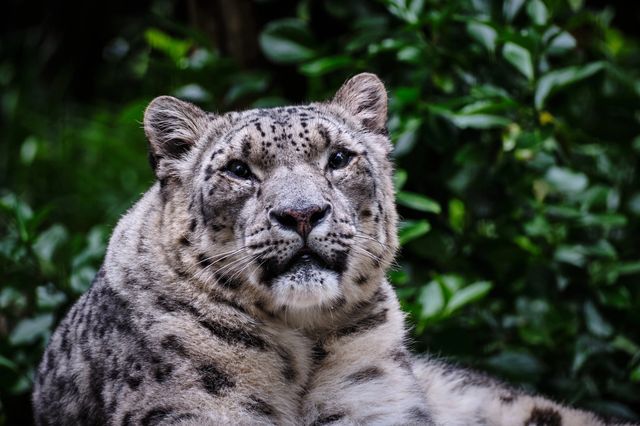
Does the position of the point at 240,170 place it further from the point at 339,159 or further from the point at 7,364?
the point at 7,364

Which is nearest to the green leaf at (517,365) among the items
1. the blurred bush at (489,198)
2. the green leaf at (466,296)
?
the blurred bush at (489,198)

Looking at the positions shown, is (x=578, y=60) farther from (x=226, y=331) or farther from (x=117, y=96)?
(x=117, y=96)

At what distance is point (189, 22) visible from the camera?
795 cm

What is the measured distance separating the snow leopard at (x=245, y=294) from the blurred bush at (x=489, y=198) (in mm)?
1232

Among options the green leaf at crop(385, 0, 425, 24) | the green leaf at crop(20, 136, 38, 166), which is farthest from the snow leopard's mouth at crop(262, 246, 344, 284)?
the green leaf at crop(20, 136, 38, 166)

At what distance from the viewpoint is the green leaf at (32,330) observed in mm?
5727

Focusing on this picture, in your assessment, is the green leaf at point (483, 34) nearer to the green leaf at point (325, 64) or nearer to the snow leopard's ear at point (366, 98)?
the green leaf at point (325, 64)

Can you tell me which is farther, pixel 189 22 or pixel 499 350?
pixel 189 22

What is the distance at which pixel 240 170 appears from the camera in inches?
167

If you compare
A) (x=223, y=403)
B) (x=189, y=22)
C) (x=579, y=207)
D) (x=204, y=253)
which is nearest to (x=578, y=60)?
(x=579, y=207)

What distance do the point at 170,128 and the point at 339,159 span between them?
96 cm

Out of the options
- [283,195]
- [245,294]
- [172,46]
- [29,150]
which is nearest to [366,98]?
[283,195]

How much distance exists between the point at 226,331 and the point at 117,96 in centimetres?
991

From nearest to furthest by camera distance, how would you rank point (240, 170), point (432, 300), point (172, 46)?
1. point (240, 170)
2. point (432, 300)
3. point (172, 46)
